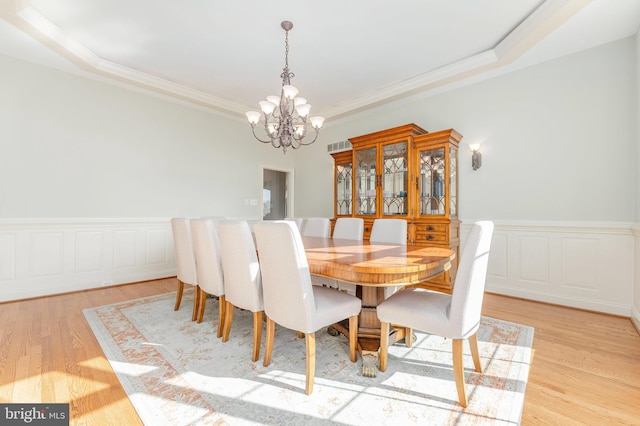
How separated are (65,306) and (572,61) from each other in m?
5.94

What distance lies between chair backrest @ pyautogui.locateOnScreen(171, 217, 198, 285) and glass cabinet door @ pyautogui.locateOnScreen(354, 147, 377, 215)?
8.17ft

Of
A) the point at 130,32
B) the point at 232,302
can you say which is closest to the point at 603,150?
the point at 232,302

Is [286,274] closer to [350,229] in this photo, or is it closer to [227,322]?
[227,322]

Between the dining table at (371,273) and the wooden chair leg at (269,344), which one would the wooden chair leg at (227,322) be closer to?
the wooden chair leg at (269,344)

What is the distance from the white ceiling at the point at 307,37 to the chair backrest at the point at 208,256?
1949mm

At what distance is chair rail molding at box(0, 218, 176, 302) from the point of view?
10.1 ft

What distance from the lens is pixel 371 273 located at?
1441 mm

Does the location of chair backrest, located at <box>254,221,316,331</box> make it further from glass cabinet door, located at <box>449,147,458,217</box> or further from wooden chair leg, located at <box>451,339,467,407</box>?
glass cabinet door, located at <box>449,147,458,217</box>

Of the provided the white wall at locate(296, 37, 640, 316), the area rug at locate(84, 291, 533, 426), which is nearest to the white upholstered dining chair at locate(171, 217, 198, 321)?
the area rug at locate(84, 291, 533, 426)

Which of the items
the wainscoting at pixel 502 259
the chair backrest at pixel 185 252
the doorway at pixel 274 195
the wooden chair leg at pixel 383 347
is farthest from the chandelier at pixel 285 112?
the doorway at pixel 274 195

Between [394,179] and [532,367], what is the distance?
2.56 m

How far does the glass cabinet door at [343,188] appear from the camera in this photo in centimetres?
443

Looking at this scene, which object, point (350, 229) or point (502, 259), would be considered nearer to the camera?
point (350, 229)

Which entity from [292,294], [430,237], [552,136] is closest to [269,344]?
[292,294]
